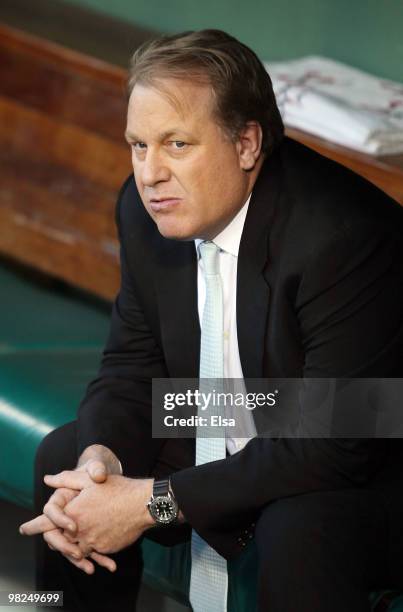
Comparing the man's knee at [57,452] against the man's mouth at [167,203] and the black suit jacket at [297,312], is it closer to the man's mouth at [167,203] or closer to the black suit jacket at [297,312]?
the black suit jacket at [297,312]

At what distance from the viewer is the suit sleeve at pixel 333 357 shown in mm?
1964

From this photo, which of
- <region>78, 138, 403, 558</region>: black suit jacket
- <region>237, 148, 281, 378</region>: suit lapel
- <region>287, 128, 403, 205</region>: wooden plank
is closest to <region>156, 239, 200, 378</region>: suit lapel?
<region>78, 138, 403, 558</region>: black suit jacket

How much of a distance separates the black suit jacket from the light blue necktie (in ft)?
0.16

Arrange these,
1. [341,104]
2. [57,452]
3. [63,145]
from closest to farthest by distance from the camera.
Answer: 1. [57,452]
2. [341,104]
3. [63,145]

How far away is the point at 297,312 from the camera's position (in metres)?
2.04

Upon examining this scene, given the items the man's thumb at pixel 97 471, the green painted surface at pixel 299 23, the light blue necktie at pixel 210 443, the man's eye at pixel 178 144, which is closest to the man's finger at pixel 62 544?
the man's thumb at pixel 97 471

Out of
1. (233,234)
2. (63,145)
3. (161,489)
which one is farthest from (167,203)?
(63,145)

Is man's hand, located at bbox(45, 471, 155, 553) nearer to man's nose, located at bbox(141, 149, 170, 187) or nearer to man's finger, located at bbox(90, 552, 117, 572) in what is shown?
man's finger, located at bbox(90, 552, 117, 572)

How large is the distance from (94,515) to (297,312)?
1.64ft

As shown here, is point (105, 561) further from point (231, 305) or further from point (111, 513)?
point (231, 305)

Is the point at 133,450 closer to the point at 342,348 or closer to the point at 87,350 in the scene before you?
the point at 342,348

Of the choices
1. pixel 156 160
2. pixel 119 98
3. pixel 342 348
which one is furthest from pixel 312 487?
pixel 119 98

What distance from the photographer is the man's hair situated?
6.55ft

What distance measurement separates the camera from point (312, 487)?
198 cm
